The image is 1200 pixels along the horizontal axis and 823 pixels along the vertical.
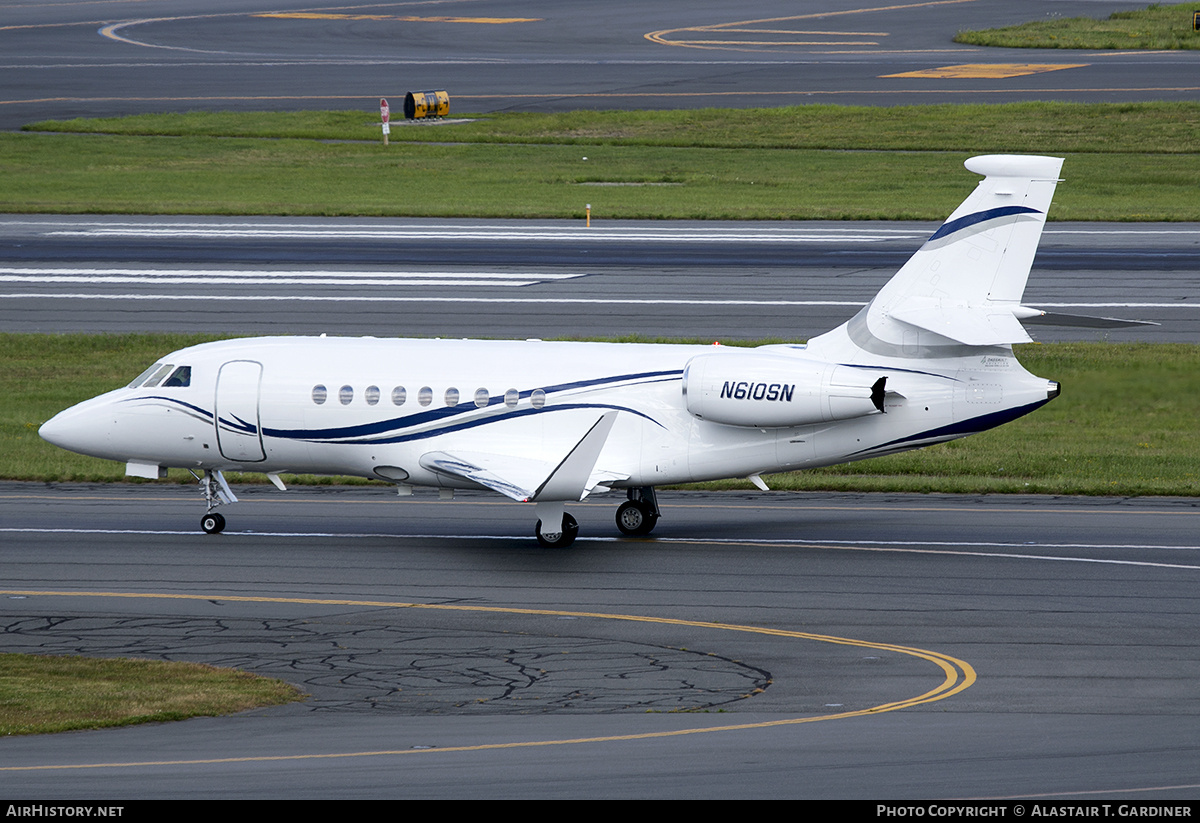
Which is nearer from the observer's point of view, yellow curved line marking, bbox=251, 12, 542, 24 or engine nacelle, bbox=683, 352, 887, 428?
engine nacelle, bbox=683, 352, 887, 428

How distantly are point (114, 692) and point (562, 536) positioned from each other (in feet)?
29.5

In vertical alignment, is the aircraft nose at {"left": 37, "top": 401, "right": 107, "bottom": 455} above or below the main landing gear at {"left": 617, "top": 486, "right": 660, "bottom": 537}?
above

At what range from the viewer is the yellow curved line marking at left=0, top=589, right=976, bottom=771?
14930 mm

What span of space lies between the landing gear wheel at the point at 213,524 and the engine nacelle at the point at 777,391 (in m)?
8.19

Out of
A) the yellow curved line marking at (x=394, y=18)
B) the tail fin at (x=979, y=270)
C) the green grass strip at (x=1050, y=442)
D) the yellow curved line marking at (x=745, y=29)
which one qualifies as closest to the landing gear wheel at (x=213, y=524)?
the green grass strip at (x=1050, y=442)

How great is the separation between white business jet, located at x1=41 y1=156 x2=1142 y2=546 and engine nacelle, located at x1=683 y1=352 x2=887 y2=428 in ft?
0.09

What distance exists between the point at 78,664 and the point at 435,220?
3988 centimetres

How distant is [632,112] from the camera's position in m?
72.7

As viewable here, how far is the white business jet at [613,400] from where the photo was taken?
24.3 metres

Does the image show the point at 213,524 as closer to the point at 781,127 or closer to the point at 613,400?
the point at 613,400

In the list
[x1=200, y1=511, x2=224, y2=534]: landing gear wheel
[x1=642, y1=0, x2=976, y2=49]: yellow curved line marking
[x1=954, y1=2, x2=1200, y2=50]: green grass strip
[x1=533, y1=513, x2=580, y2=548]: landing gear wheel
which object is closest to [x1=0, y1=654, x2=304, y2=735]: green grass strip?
[x1=200, y1=511, x2=224, y2=534]: landing gear wheel

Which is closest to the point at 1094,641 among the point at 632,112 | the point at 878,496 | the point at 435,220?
the point at 878,496

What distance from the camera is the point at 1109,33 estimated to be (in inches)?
3563

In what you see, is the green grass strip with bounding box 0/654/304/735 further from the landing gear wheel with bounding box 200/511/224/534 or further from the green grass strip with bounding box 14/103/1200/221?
the green grass strip with bounding box 14/103/1200/221
